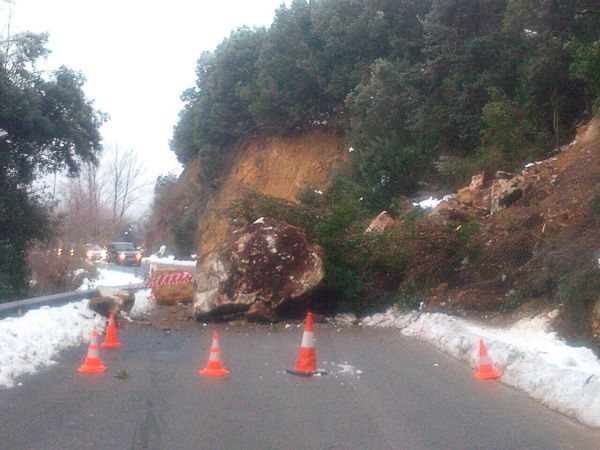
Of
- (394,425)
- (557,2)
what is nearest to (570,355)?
(394,425)

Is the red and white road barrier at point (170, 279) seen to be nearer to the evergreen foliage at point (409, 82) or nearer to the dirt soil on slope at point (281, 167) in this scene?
the evergreen foliage at point (409, 82)

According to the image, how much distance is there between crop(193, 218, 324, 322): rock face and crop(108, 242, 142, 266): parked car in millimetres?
35684

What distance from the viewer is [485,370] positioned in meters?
11.2

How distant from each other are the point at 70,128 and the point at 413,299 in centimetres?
1269

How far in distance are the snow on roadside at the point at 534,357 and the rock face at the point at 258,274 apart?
3384 millimetres

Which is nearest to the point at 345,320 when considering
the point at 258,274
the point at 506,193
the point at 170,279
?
the point at 258,274

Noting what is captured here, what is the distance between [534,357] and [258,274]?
954cm

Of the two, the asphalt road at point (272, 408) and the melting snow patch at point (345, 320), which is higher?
the melting snow patch at point (345, 320)

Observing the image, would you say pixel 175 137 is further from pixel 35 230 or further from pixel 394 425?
pixel 394 425

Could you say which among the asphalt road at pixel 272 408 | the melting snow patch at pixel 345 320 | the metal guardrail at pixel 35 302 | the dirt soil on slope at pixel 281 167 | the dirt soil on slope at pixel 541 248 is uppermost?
the dirt soil on slope at pixel 281 167

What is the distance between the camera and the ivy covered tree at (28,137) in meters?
23.6

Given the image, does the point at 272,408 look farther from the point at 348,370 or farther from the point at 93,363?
the point at 93,363

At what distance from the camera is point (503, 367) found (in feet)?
36.9

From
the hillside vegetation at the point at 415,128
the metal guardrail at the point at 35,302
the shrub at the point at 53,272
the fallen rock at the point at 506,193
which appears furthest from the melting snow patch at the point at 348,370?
the shrub at the point at 53,272
